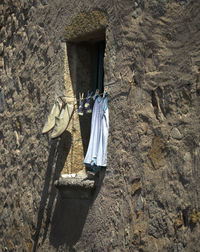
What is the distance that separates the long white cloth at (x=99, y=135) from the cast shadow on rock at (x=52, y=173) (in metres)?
0.51

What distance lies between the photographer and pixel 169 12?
4.64 meters

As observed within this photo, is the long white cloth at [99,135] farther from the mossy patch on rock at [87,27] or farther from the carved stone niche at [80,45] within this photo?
the mossy patch on rock at [87,27]

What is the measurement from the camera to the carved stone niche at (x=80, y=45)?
5332mm

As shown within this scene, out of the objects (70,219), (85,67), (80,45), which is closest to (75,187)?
(70,219)

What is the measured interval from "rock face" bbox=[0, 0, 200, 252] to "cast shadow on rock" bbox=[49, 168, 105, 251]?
10mm

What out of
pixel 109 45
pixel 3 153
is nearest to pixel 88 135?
pixel 109 45

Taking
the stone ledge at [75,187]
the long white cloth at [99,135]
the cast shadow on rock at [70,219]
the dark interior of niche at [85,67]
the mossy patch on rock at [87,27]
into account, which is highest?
the mossy patch on rock at [87,27]

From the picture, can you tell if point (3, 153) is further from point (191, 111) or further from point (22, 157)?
point (191, 111)

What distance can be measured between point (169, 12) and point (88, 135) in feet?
6.00

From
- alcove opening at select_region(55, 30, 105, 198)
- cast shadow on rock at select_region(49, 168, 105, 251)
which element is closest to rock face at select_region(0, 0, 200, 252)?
cast shadow on rock at select_region(49, 168, 105, 251)

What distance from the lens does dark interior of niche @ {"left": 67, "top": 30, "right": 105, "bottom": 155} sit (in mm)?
5891

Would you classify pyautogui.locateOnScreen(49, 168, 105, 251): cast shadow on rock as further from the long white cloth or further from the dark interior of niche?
the dark interior of niche

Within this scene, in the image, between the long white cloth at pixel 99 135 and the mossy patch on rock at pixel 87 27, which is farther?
the mossy patch on rock at pixel 87 27

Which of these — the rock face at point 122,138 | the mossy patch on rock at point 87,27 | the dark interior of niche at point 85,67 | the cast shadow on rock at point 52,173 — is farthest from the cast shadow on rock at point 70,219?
the mossy patch on rock at point 87,27
